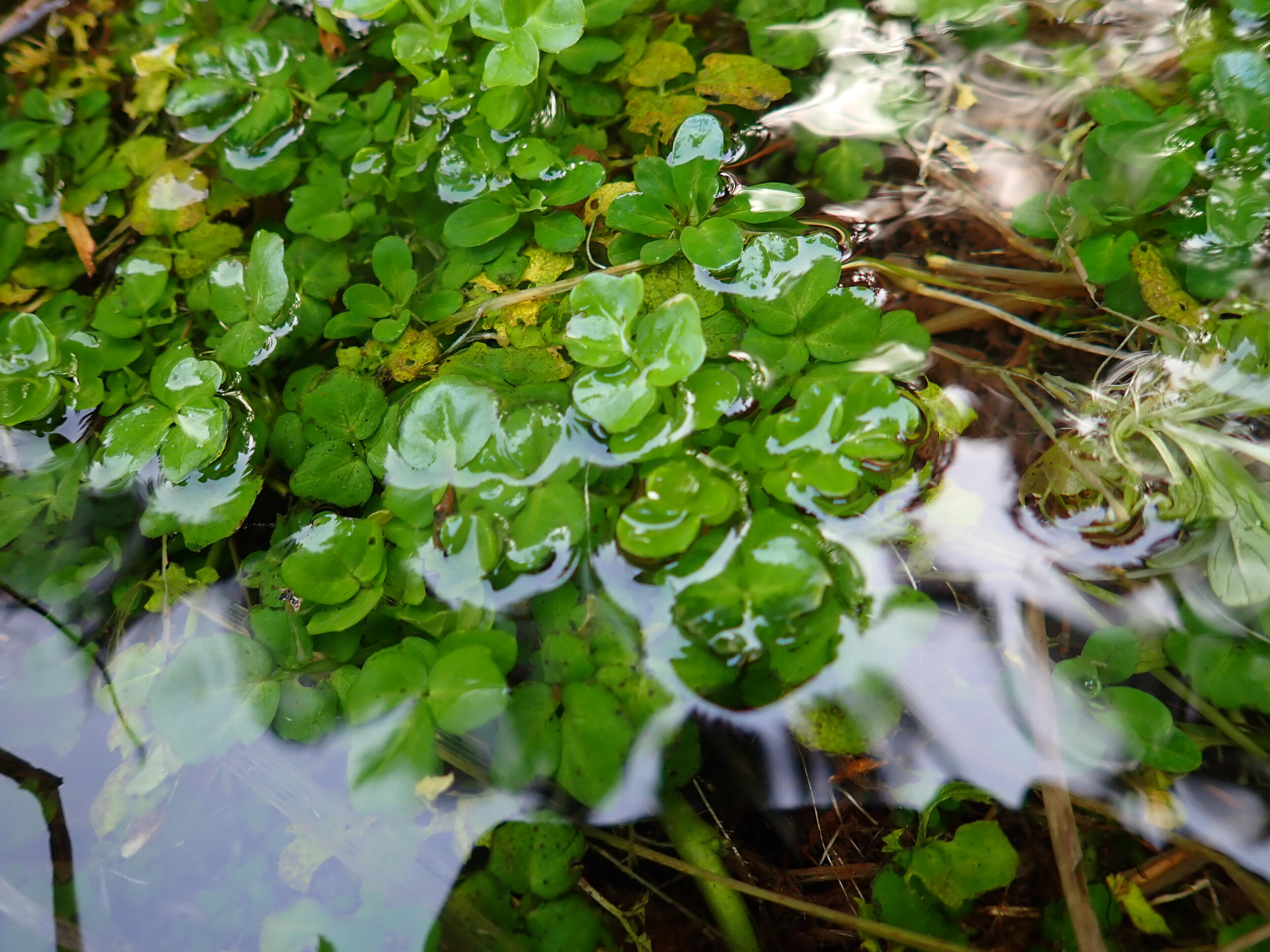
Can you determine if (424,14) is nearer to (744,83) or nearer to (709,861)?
(744,83)

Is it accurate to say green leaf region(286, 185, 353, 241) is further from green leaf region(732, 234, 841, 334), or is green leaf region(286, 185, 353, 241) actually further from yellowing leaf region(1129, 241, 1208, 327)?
yellowing leaf region(1129, 241, 1208, 327)

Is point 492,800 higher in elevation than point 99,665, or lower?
lower

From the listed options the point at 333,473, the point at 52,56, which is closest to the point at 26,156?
the point at 52,56

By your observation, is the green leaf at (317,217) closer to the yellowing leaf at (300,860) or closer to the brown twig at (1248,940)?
the yellowing leaf at (300,860)

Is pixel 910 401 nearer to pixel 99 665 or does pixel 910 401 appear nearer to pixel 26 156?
pixel 99 665

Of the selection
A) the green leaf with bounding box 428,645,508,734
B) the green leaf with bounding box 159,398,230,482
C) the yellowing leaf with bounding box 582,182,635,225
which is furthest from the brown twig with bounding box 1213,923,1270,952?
the green leaf with bounding box 159,398,230,482
